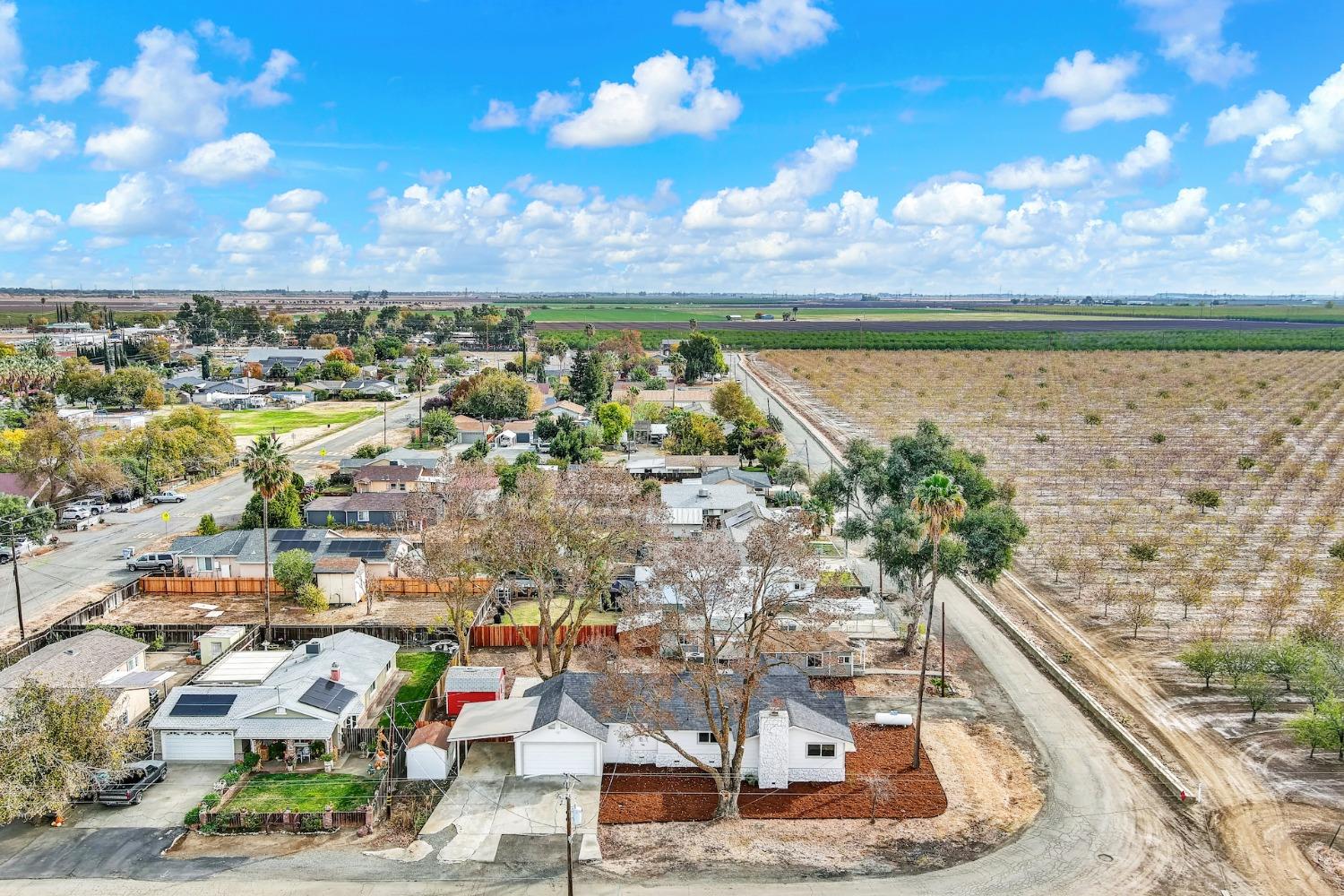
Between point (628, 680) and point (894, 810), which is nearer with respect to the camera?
point (894, 810)

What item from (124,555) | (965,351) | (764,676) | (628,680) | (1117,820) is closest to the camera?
(1117,820)

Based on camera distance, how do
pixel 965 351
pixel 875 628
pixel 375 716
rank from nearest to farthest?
1. pixel 375 716
2. pixel 875 628
3. pixel 965 351

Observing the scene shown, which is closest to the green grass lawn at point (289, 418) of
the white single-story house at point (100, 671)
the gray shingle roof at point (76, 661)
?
the gray shingle roof at point (76, 661)

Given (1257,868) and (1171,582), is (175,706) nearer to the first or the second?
(1257,868)

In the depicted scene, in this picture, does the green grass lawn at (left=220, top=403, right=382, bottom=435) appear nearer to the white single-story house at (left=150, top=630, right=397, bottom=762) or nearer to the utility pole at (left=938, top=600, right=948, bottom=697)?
the white single-story house at (left=150, top=630, right=397, bottom=762)

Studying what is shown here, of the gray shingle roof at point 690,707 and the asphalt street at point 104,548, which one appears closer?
the gray shingle roof at point 690,707

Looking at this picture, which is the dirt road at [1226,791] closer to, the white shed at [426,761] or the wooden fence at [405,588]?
the white shed at [426,761]

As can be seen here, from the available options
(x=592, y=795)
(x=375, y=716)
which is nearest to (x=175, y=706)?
(x=375, y=716)
